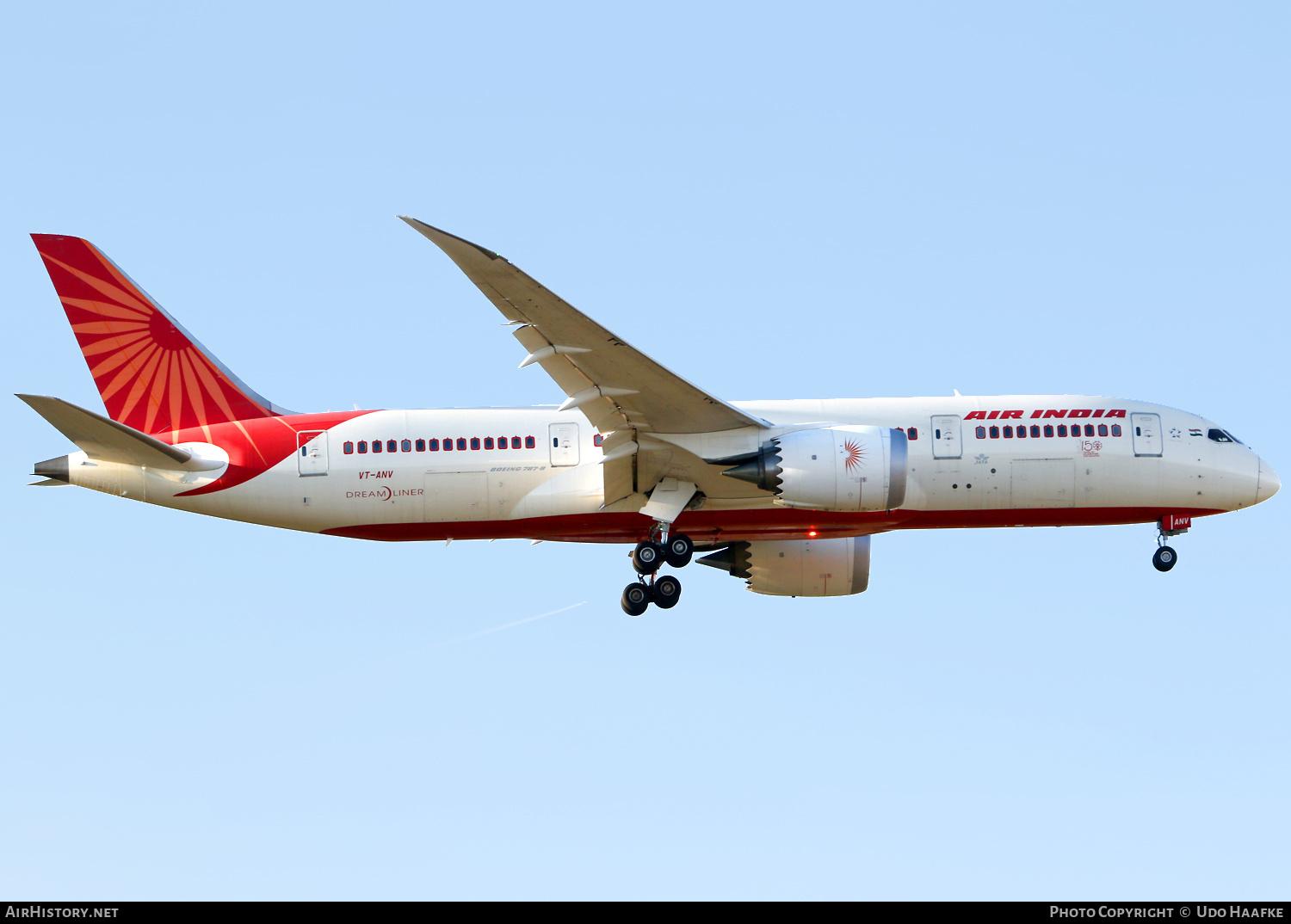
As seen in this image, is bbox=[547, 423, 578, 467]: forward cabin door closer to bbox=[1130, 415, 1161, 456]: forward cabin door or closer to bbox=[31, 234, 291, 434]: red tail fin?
bbox=[31, 234, 291, 434]: red tail fin

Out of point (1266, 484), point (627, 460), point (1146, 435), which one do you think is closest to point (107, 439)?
point (627, 460)

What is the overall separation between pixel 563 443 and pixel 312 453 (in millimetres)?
5510

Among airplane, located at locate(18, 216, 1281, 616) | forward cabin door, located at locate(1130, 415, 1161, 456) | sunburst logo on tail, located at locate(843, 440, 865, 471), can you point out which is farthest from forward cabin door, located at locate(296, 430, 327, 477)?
forward cabin door, located at locate(1130, 415, 1161, 456)

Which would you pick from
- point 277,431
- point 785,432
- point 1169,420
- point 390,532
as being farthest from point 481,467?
point 1169,420

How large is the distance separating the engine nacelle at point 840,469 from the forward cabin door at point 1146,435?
6386 millimetres

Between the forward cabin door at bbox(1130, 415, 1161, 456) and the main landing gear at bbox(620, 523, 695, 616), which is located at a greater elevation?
the forward cabin door at bbox(1130, 415, 1161, 456)

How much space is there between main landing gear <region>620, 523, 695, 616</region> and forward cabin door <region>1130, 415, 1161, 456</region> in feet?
33.9

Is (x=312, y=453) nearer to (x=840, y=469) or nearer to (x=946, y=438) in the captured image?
(x=840, y=469)

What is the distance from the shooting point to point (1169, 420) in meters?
34.1

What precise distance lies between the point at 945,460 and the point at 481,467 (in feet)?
33.3

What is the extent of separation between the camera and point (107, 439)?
31.2 metres

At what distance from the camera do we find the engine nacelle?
99.9 feet

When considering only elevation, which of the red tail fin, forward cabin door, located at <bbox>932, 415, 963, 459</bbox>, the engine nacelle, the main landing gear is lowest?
the main landing gear

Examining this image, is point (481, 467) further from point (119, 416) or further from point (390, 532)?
point (119, 416)
